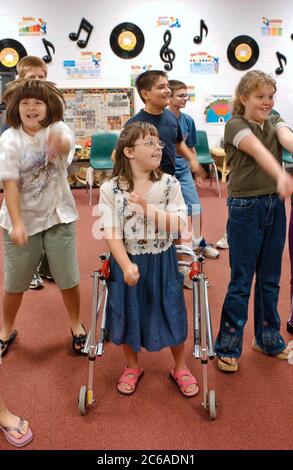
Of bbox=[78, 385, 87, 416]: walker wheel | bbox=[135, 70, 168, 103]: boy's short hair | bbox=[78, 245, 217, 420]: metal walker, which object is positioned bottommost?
bbox=[78, 385, 87, 416]: walker wheel

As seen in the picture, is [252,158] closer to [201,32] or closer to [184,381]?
[184,381]

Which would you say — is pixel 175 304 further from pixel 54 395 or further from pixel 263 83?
pixel 263 83

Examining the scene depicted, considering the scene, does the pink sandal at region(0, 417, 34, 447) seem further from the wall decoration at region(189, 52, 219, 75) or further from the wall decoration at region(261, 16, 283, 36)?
the wall decoration at region(261, 16, 283, 36)

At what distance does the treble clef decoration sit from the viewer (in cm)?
638

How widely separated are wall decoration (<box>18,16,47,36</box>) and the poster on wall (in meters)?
2.73

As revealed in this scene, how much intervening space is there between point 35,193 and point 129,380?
103 cm

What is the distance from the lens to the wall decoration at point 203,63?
6539mm

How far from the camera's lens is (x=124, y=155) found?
171 centimetres

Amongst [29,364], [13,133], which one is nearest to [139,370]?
[29,364]

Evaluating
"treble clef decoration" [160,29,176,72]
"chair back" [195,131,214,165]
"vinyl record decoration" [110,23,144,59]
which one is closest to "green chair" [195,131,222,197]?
"chair back" [195,131,214,165]

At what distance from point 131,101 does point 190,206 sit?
12.4 ft

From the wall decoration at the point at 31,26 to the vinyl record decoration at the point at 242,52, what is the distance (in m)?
2.89

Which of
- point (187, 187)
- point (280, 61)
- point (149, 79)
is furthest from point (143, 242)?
point (280, 61)

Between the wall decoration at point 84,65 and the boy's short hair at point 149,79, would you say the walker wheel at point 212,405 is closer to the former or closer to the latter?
the boy's short hair at point 149,79
